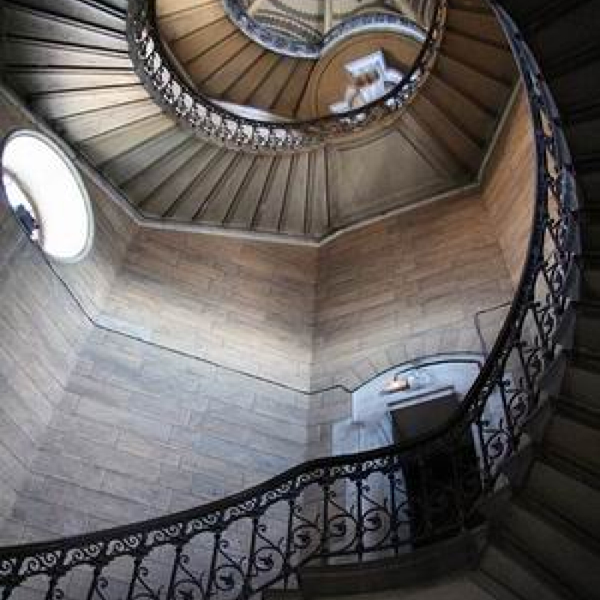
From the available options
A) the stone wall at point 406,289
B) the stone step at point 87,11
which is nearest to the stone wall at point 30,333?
the stone step at point 87,11

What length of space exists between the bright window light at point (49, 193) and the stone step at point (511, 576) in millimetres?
5233

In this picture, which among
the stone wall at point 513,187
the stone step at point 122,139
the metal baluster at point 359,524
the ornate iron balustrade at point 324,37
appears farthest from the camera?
the ornate iron balustrade at point 324,37

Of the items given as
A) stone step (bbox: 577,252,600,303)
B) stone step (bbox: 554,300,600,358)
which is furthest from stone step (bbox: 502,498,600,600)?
stone step (bbox: 577,252,600,303)

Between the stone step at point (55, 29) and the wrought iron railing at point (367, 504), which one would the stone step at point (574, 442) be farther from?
the stone step at point (55, 29)

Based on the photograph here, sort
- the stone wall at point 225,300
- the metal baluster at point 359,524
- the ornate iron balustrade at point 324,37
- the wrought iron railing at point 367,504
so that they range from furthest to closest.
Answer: the ornate iron balustrade at point 324,37
the stone wall at point 225,300
the metal baluster at point 359,524
the wrought iron railing at point 367,504

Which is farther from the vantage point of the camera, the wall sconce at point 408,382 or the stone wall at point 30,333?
the wall sconce at point 408,382

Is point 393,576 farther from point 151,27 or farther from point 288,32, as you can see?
point 288,32

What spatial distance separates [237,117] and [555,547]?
666 centimetres

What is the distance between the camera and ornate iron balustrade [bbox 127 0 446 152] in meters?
8.08

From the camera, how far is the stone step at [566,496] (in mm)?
3662

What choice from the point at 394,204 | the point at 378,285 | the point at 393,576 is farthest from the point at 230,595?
the point at 394,204

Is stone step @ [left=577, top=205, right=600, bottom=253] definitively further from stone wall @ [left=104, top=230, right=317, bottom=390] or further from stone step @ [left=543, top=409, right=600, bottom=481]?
stone wall @ [left=104, top=230, right=317, bottom=390]

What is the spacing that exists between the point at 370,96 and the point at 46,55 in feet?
16.9

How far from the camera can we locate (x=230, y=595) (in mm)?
5395
